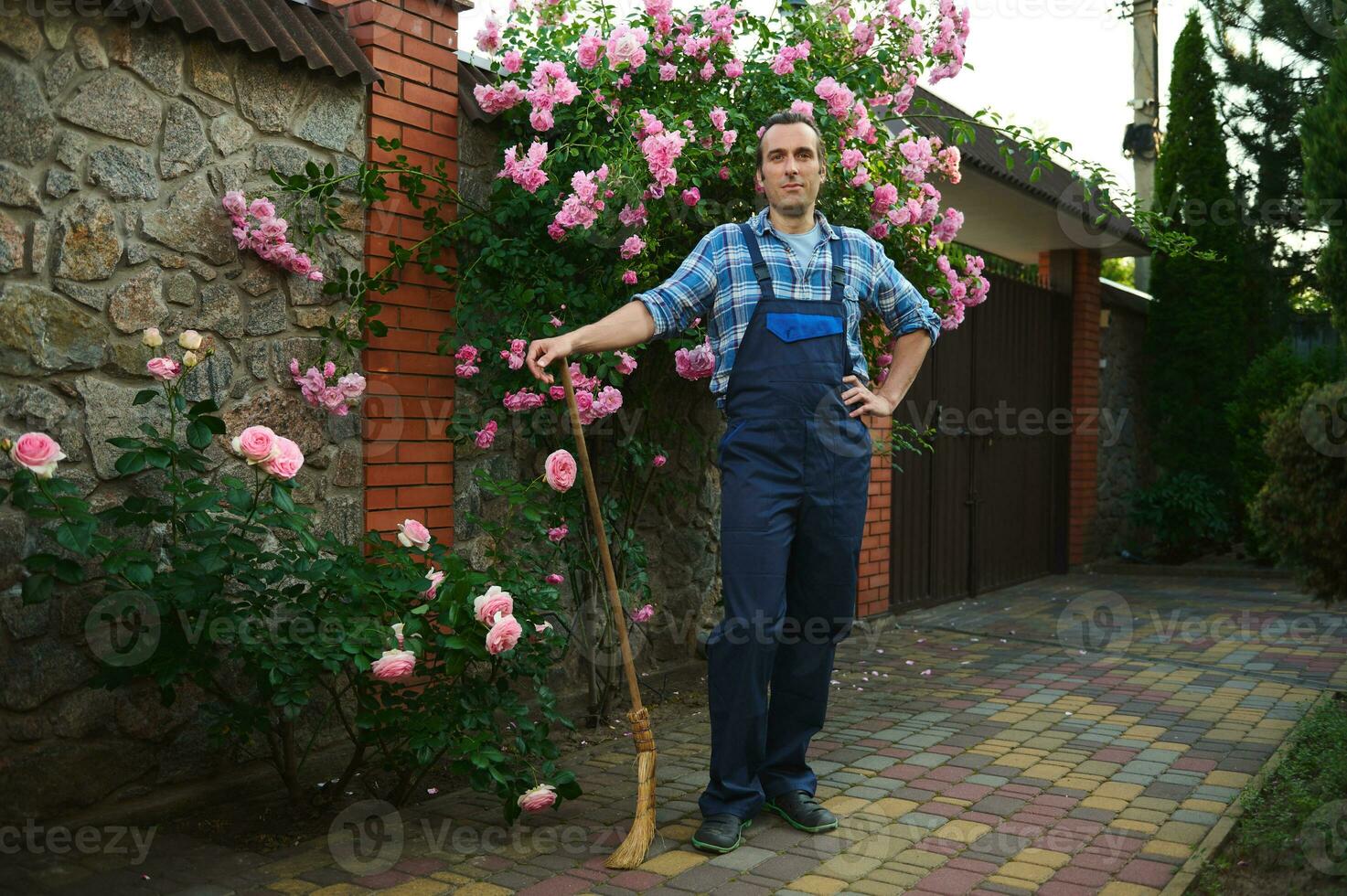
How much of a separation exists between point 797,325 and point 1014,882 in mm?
1660

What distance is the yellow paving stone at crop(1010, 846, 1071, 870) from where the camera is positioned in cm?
342

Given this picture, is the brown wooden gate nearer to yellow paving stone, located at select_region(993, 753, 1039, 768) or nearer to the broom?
yellow paving stone, located at select_region(993, 753, 1039, 768)

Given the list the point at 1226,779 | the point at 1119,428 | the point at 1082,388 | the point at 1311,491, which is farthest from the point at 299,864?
the point at 1119,428

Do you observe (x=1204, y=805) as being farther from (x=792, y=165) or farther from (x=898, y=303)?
(x=792, y=165)

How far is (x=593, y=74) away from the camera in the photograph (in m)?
4.57

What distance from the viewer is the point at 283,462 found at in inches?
131

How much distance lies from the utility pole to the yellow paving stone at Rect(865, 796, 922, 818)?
15.5 metres

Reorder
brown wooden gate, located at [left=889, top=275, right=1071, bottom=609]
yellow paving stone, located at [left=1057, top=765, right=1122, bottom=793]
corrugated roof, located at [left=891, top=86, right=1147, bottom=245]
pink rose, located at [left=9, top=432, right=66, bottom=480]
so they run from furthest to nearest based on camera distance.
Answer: brown wooden gate, located at [left=889, top=275, right=1071, bottom=609] → corrugated roof, located at [left=891, top=86, right=1147, bottom=245] → yellow paving stone, located at [left=1057, top=765, right=1122, bottom=793] → pink rose, located at [left=9, top=432, right=66, bottom=480]

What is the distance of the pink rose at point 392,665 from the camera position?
3.27 meters

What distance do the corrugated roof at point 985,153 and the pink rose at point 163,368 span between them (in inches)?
68.9

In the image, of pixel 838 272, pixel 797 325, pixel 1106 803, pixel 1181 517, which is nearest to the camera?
pixel 797 325

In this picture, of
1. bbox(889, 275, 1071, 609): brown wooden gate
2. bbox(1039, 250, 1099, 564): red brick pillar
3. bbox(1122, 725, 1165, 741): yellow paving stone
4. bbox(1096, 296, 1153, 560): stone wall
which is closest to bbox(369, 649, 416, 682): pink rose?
bbox(1122, 725, 1165, 741): yellow paving stone

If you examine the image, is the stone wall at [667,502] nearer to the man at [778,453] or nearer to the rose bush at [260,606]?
the rose bush at [260,606]

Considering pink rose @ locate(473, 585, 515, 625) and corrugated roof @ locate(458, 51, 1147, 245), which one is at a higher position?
corrugated roof @ locate(458, 51, 1147, 245)
